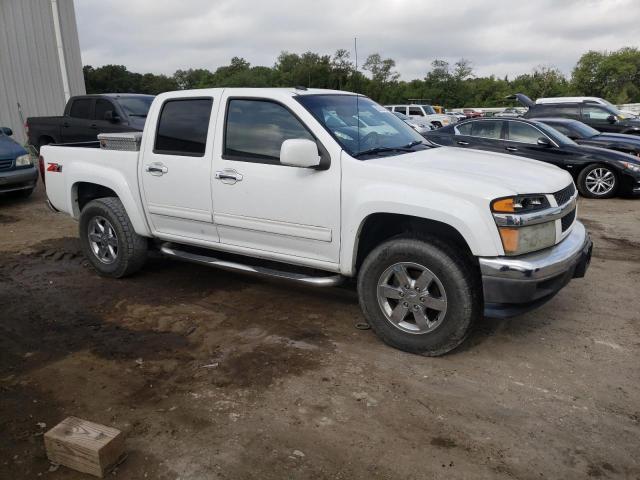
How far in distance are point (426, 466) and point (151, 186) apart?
3441 millimetres

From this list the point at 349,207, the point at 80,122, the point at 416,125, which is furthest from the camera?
the point at 416,125

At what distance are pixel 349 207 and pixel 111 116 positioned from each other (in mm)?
8122

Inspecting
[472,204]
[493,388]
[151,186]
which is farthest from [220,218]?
[493,388]

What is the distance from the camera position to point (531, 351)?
3.82 meters

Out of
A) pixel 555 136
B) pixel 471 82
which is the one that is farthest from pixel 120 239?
pixel 471 82

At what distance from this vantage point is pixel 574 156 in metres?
9.64

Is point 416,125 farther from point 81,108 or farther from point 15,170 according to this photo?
point 15,170

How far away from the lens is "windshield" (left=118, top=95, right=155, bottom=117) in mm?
10586

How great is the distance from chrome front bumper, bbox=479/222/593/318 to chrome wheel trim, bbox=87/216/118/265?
3.66 meters

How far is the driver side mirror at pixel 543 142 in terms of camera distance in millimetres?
9625

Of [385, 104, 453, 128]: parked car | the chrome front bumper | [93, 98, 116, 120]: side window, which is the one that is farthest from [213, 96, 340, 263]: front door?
[385, 104, 453, 128]: parked car

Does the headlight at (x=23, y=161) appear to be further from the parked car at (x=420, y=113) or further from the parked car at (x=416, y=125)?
the parked car at (x=420, y=113)

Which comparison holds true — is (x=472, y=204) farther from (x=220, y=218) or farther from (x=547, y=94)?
(x=547, y=94)

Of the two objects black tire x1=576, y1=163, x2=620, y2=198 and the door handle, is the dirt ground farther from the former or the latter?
black tire x1=576, y1=163, x2=620, y2=198
